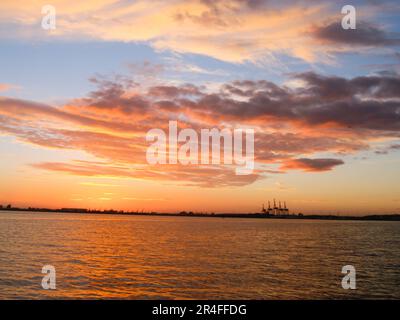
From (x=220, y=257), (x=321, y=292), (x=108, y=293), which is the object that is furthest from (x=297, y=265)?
(x=108, y=293)

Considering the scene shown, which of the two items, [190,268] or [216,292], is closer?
[216,292]

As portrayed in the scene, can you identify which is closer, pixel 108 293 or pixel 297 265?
pixel 108 293

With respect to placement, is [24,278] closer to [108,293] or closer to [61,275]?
[61,275]

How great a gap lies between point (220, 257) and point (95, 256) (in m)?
20.9

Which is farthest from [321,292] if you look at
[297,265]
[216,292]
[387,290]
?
[297,265]

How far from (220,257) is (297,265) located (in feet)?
45.0

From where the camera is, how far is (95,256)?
63.6m

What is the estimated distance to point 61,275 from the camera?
44219 millimetres
